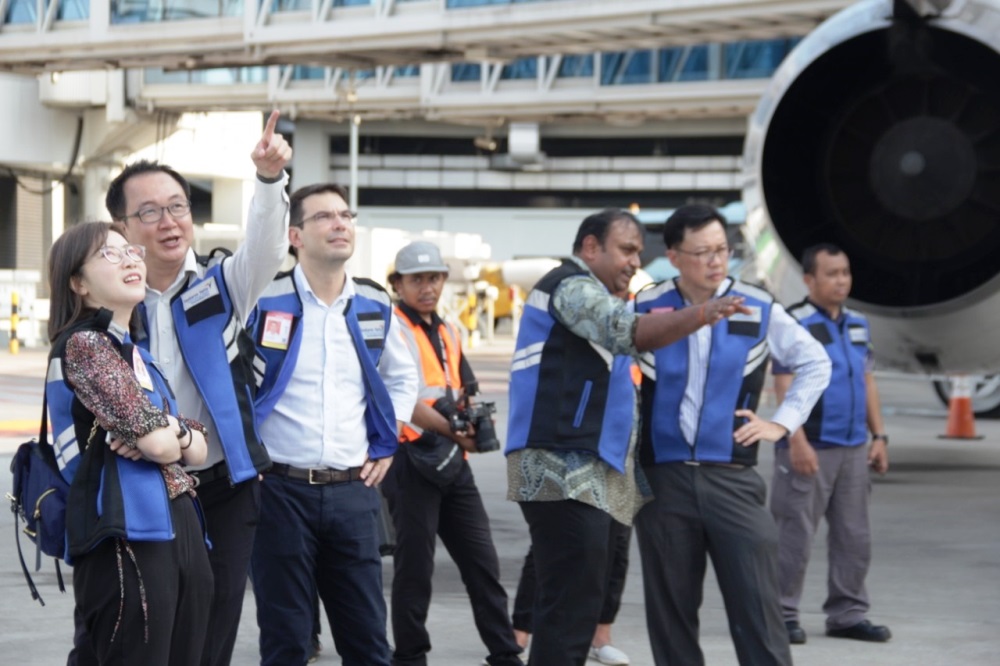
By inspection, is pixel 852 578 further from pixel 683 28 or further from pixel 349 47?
pixel 349 47

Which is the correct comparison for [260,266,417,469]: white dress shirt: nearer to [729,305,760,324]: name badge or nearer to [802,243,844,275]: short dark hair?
[729,305,760,324]: name badge

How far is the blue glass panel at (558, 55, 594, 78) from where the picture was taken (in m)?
34.5

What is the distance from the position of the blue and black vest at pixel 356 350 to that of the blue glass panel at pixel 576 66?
29.7m

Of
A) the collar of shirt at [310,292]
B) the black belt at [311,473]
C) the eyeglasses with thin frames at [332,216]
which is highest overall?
the eyeglasses with thin frames at [332,216]

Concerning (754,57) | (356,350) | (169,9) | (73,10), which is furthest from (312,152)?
(356,350)

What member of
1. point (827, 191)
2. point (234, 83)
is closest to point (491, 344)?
point (234, 83)

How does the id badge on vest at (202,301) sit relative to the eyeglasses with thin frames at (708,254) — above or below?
below

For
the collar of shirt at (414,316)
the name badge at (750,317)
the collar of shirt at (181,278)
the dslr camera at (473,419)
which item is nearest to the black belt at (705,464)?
the name badge at (750,317)

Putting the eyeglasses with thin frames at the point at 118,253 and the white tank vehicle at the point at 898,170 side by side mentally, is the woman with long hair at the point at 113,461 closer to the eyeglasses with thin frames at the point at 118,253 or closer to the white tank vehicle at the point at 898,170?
the eyeglasses with thin frames at the point at 118,253

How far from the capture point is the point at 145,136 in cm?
3375

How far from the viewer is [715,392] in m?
5.21

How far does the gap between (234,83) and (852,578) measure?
1151 inches

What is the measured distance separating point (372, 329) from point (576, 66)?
1187 inches

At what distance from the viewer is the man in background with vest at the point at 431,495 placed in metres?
6.26
